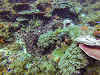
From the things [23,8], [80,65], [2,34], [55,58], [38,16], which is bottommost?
[55,58]

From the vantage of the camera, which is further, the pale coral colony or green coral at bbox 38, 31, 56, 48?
green coral at bbox 38, 31, 56, 48

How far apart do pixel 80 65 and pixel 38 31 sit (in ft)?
9.37

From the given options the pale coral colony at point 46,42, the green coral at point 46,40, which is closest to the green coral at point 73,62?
the pale coral colony at point 46,42

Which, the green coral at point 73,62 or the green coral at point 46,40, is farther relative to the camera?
the green coral at point 46,40

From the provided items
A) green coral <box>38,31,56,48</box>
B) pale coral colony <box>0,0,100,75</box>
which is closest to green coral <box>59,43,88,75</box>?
pale coral colony <box>0,0,100,75</box>

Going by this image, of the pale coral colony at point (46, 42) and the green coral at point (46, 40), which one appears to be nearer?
the pale coral colony at point (46, 42)

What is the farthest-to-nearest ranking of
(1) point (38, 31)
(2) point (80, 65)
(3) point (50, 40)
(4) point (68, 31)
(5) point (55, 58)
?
(1) point (38, 31) < (4) point (68, 31) < (3) point (50, 40) < (5) point (55, 58) < (2) point (80, 65)

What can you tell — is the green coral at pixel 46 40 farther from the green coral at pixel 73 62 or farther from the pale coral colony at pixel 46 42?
the green coral at pixel 73 62

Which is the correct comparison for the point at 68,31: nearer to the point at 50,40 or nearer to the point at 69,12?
the point at 50,40

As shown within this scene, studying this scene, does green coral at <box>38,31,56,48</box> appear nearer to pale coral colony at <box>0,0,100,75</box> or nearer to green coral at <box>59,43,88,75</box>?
pale coral colony at <box>0,0,100,75</box>

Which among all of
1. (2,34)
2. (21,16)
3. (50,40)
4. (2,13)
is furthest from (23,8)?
(50,40)

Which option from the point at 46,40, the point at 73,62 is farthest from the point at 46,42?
the point at 73,62

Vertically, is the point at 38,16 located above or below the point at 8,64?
above

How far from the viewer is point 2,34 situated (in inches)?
172
